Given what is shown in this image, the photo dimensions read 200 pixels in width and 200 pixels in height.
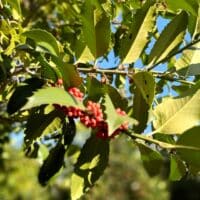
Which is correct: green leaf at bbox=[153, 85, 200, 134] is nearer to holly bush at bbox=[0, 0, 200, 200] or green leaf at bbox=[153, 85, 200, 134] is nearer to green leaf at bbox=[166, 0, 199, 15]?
holly bush at bbox=[0, 0, 200, 200]

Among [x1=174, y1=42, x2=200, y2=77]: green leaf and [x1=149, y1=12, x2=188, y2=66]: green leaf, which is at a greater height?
[x1=149, y1=12, x2=188, y2=66]: green leaf

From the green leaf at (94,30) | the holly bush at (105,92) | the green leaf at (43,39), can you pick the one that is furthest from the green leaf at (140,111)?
the green leaf at (43,39)

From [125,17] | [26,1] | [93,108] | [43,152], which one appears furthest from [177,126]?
[26,1]

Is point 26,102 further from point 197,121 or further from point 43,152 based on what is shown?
point 43,152

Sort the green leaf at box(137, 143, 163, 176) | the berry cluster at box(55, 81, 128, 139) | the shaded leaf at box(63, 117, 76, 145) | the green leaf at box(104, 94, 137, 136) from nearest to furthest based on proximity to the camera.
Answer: the green leaf at box(104, 94, 137, 136) < the berry cluster at box(55, 81, 128, 139) < the green leaf at box(137, 143, 163, 176) < the shaded leaf at box(63, 117, 76, 145)

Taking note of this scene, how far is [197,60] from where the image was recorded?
159 cm

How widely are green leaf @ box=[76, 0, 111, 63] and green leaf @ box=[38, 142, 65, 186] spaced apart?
0.74ft

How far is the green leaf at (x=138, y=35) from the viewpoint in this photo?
5.01 feet

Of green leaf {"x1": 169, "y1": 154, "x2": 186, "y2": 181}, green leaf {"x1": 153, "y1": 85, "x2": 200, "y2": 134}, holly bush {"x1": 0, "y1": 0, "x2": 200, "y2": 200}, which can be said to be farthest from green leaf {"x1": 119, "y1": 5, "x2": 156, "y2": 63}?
→ green leaf {"x1": 169, "y1": 154, "x2": 186, "y2": 181}

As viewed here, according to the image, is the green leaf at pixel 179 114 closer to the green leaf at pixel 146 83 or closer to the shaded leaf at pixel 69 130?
the green leaf at pixel 146 83

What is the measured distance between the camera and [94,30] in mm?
1474

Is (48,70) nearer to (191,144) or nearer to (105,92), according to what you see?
(105,92)

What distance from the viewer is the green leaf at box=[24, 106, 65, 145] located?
4.81ft

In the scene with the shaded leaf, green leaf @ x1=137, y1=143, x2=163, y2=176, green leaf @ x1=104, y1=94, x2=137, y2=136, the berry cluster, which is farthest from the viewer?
the shaded leaf
